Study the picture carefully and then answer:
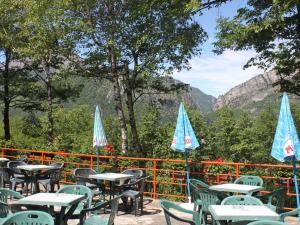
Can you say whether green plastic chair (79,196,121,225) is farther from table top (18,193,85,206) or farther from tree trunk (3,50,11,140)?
tree trunk (3,50,11,140)

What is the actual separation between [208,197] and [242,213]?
2043mm

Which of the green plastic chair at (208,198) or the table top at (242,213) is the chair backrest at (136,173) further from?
the table top at (242,213)

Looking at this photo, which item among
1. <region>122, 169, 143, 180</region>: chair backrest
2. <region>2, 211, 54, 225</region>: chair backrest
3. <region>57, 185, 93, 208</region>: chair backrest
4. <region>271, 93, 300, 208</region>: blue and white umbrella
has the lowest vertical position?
<region>2, 211, 54, 225</region>: chair backrest

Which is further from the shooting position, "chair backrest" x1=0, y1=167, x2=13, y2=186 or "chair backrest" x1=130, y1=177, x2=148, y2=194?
"chair backrest" x1=0, y1=167, x2=13, y2=186

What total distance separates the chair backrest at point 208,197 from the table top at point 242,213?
1.44 meters

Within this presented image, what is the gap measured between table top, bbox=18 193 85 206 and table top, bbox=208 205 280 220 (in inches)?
82.4

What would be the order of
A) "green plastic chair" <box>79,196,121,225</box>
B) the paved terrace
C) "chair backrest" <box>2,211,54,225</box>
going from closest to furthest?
1. "chair backrest" <box>2,211,54,225</box>
2. "green plastic chair" <box>79,196,121,225</box>
3. the paved terrace

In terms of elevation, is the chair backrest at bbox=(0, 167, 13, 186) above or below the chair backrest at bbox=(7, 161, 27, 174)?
below

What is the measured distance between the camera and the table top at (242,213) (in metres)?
5.27

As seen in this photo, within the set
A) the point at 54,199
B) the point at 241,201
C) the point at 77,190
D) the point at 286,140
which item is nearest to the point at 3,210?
the point at 54,199

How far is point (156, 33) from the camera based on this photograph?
15969mm

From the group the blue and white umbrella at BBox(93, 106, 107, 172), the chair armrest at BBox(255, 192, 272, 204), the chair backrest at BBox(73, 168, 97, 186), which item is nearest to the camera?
the chair armrest at BBox(255, 192, 272, 204)

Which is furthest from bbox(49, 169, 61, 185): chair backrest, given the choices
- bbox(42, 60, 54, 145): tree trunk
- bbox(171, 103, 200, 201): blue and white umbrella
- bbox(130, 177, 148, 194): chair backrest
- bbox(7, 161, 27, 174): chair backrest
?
bbox(42, 60, 54, 145): tree trunk

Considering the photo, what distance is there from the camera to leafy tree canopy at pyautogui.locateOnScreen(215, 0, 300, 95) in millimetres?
11570
